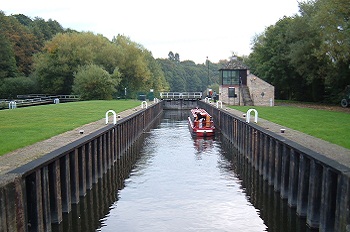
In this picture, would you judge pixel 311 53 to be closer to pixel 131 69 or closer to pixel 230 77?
pixel 230 77

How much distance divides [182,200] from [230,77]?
156 feet

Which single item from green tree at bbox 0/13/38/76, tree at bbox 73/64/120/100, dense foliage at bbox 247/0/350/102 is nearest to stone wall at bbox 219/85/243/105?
dense foliage at bbox 247/0/350/102

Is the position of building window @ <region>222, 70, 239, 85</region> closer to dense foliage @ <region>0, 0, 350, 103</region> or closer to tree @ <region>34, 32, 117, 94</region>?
dense foliage @ <region>0, 0, 350, 103</region>

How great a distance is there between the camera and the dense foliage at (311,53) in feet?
125

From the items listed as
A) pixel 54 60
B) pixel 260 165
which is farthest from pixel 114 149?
pixel 54 60

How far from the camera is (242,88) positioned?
2388 inches

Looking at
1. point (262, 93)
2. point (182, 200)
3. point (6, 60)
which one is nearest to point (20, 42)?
point (6, 60)

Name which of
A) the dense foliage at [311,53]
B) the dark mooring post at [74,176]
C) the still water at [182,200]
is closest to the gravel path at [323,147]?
the still water at [182,200]

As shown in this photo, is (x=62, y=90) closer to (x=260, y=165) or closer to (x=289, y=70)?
(x=289, y=70)

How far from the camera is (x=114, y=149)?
966 inches

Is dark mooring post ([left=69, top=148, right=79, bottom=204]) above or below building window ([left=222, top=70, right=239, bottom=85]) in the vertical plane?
below

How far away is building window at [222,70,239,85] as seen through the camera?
203 feet

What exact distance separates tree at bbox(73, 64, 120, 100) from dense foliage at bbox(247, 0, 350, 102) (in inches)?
1038

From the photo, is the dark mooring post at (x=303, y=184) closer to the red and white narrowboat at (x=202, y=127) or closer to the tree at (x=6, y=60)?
the red and white narrowboat at (x=202, y=127)
